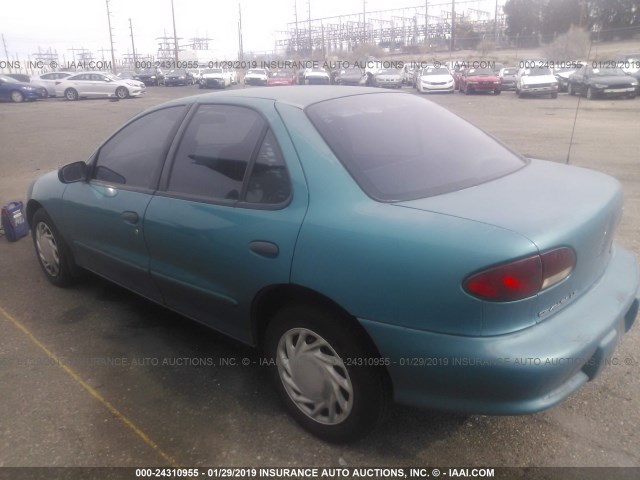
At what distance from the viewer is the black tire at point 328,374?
7.72 feet

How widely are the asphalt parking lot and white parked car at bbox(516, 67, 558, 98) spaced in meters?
22.6

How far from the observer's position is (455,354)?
209 cm

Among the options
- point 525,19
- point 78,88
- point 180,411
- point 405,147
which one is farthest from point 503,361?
point 525,19

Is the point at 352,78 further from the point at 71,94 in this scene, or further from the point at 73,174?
the point at 73,174

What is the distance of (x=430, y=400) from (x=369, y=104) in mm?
1635

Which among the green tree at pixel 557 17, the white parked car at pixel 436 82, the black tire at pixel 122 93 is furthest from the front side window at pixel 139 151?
the green tree at pixel 557 17

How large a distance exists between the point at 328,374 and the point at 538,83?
24080 mm

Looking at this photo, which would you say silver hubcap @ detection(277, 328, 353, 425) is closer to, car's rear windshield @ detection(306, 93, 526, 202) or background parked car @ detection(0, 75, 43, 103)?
car's rear windshield @ detection(306, 93, 526, 202)

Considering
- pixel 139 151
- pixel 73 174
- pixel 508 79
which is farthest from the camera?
pixel 508 79

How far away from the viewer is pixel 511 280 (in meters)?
2.03

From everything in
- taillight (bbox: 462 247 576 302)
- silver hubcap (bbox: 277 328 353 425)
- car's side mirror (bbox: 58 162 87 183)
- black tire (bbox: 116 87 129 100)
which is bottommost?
silver hubcap (bbox: 277 328 353 425)

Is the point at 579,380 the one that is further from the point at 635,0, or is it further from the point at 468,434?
the point at 635,0

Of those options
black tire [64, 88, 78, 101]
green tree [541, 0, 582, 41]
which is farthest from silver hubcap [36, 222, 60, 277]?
green tree [541, 0, 582, 41]

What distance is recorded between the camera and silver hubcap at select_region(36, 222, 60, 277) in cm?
441
